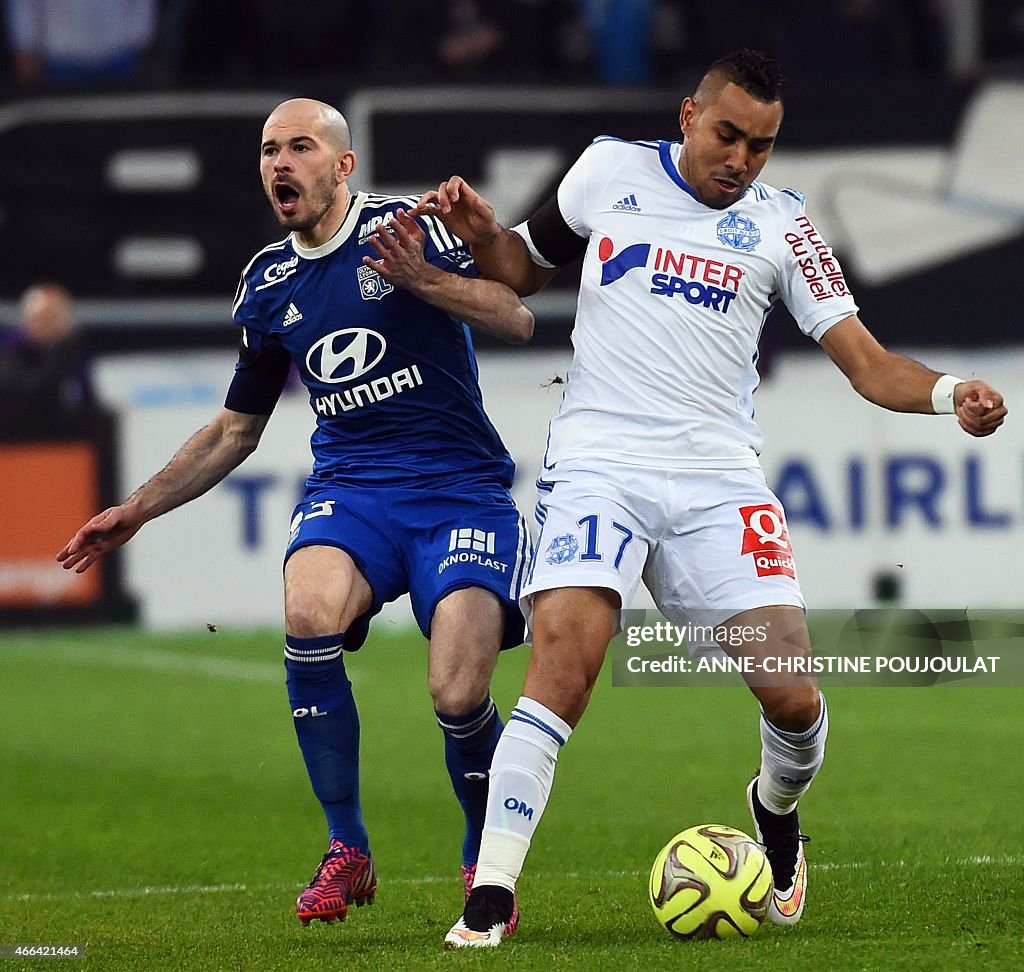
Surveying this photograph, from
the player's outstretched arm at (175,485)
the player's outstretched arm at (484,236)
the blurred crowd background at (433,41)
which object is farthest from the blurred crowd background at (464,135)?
the player's outstretched arm at (484,236)

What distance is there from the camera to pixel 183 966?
4.85 m

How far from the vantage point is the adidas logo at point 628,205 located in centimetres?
Answer: 538

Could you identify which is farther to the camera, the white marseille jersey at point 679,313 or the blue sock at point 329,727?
the blue sock at point 329,727

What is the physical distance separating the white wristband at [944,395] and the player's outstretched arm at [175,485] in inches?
84.0

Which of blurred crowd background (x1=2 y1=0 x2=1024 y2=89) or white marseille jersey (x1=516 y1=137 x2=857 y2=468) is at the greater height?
white marseille jersey (x1=516 y1=137 x2=857 y2=468)

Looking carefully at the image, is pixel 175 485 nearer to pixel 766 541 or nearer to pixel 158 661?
pixel 766 541

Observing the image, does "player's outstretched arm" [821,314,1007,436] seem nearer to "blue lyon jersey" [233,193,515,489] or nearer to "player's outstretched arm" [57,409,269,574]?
"blue lyon jersey" [233,193,515,489]

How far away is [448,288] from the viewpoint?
5504mm

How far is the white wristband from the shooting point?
4.98 m

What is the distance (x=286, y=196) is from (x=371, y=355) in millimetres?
519

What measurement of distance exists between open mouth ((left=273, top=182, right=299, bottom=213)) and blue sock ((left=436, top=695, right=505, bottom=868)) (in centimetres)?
152

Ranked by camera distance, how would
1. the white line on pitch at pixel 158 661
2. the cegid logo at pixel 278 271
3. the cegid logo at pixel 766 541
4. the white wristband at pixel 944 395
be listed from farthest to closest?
the white line on pitch at pixel 158 661, the cegid logo at pixel 278 271, the cegid logo at pixel 766 541, the white wristband at pixel 944 395

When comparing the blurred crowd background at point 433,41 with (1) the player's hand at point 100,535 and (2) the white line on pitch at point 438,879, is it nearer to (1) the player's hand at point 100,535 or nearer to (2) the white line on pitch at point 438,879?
(2) the white line on pitch at point 438,879

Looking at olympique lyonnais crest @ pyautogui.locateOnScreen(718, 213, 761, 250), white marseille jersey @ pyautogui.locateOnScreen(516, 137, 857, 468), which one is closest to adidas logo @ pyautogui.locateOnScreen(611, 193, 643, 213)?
white marseille jersey @ pyautogui.locateOnScreen(516, 137, 857, 468)
